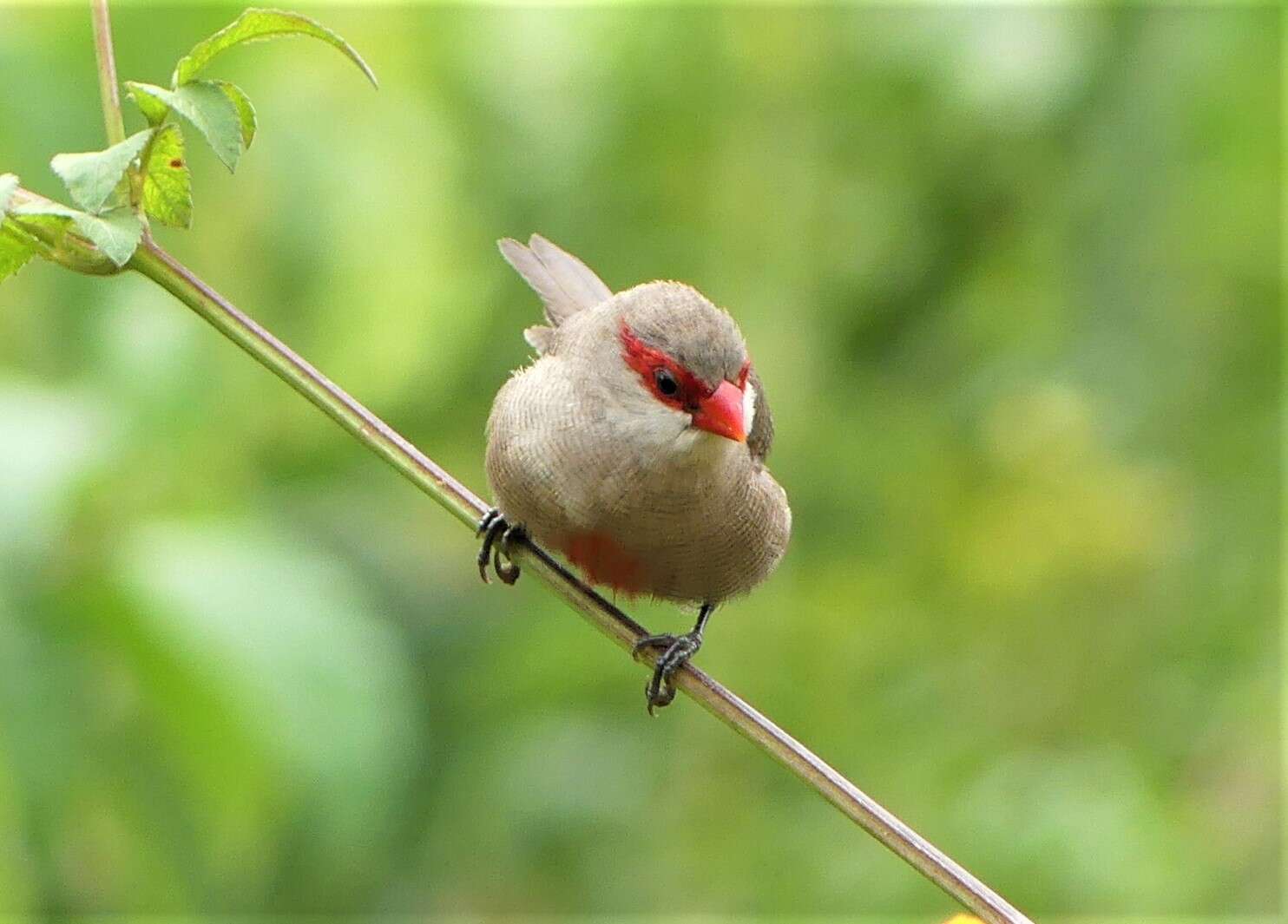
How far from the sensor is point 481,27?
165 inches

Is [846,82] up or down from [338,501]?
up

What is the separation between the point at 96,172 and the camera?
174 cm

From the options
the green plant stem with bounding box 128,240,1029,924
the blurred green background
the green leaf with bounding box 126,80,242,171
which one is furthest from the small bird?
the green leaf with bounding box 126,80,242,171

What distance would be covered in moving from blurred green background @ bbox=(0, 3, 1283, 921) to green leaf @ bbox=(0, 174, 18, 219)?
1907mm

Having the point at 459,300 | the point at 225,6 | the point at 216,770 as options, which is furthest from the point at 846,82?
the point at 216,770

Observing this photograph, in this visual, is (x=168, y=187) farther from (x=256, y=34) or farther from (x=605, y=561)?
(x=605, y=561)

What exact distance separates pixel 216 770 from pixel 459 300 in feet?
4.67

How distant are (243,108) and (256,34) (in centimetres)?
9

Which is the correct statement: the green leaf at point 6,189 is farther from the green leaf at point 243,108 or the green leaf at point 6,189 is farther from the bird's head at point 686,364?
the bird's head at point 686,364

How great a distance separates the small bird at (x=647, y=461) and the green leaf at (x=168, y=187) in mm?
1084

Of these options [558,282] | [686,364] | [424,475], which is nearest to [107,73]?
[424,475]

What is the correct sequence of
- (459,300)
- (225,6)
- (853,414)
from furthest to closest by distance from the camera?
(853,414)
(459,300)
(225,6)

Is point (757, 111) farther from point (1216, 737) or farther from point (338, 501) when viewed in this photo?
point (1216, 737)

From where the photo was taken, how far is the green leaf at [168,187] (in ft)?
6.21
